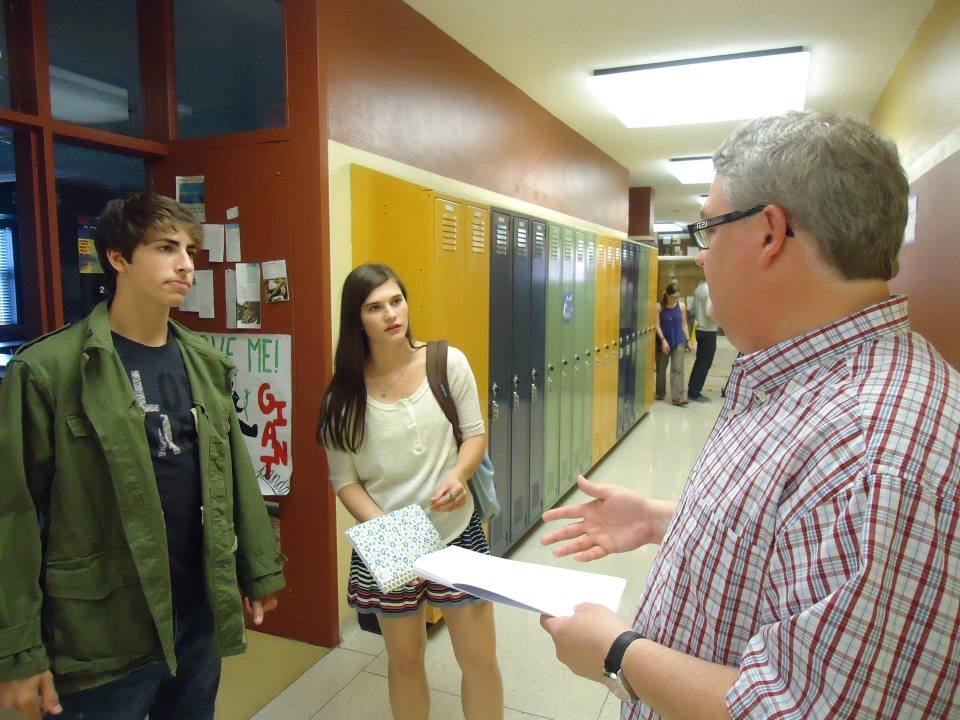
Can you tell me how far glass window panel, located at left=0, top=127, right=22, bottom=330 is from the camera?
2.29m

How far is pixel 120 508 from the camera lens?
134 centimetres

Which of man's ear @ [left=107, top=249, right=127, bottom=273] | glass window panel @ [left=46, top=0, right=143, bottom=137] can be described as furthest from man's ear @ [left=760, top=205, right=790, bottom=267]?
glass window panel @ [left=46, top=0, right=143, bottom=137]

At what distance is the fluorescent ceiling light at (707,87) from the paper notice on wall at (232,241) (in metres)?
2.70

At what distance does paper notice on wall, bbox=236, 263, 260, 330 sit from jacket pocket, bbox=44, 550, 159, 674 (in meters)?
1.46

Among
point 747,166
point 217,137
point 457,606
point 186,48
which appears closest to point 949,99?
point 747,166

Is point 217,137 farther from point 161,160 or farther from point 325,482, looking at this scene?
point 325,482

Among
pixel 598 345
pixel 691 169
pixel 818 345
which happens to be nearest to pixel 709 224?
pixel 818 345

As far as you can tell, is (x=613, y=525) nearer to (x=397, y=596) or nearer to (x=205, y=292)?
(x=397, y=596)

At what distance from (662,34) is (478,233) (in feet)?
5.35

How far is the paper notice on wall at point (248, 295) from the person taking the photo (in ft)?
8.74

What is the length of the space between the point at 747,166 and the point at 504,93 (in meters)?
3.78

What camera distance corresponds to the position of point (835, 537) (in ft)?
2.16

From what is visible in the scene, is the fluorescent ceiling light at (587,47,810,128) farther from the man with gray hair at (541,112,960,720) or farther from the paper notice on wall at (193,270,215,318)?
the man with gray hair at (541,112,960,720)

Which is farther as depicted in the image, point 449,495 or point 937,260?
point 937,260
